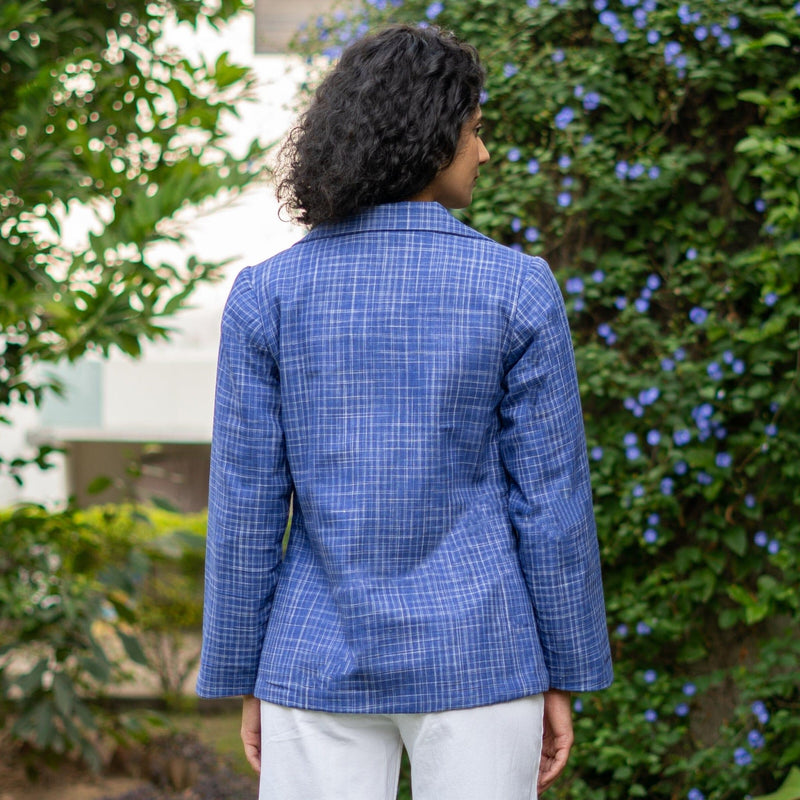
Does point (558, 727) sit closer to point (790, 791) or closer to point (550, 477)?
point (550, 477)

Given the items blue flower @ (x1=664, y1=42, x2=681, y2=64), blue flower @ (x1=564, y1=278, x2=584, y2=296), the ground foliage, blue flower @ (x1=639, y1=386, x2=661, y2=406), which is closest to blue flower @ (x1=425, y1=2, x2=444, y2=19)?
the ground foliage

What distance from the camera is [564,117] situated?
223 cm

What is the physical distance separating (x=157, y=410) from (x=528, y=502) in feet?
23.0

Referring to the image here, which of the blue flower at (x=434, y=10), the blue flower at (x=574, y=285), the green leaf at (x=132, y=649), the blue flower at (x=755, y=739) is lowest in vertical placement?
the green leaf at (x=132, y=649)

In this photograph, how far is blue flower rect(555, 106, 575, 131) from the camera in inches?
87.8

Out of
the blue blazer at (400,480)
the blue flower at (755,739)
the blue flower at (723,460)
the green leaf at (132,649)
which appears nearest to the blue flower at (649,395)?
the blue flower at (723,460)

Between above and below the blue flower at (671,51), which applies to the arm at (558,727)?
below

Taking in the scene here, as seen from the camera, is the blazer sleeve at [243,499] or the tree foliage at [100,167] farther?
the tree foliage at [100,167]

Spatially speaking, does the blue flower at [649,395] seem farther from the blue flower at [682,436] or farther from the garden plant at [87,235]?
the garden plant at [87,235]

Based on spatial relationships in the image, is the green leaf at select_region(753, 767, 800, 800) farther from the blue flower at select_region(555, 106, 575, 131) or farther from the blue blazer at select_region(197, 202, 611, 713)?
the blue flower at select_region(555, 106, 575, 131)

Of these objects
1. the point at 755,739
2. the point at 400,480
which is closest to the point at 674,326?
the point at 755,739

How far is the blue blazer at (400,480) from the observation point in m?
1.20

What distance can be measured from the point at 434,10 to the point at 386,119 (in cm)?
127

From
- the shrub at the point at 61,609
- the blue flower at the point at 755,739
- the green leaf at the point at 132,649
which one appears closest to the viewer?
the blue flower at the point at 755,739
